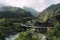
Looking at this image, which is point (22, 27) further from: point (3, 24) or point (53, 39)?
point (53, 39)

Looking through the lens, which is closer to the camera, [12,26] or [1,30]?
[1,30]

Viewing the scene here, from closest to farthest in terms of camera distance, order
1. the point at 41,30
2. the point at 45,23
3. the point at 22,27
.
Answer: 1. the point at 41,30
2. the point at 45,23
3. the point at 22,27

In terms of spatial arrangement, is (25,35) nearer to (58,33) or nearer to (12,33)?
(58,33)

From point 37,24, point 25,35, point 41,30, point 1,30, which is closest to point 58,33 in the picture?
point 25,35

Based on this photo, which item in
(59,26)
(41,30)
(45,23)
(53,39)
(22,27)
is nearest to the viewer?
(53,39)

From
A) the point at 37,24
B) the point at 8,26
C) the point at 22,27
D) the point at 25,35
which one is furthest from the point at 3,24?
the point at 25,35

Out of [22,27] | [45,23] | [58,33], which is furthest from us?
[22,27]

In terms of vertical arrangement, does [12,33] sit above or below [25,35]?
below

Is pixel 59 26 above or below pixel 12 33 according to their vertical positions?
above

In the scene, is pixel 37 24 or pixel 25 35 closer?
pixel 25 35
